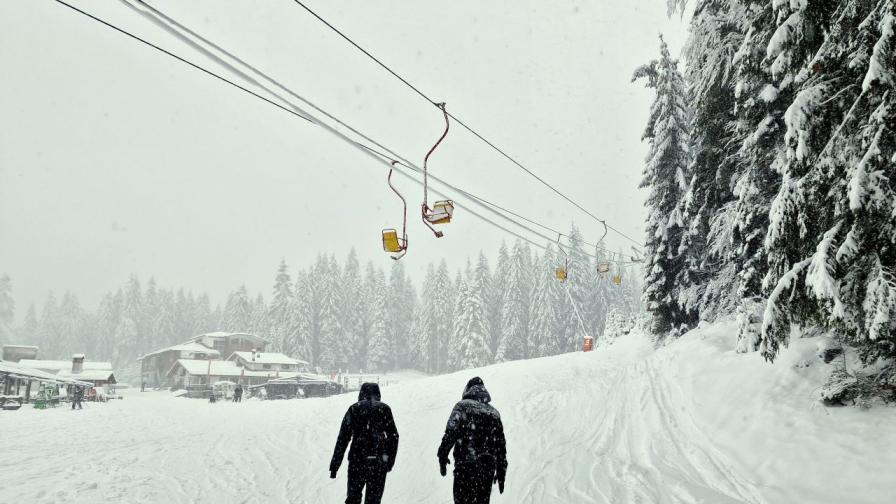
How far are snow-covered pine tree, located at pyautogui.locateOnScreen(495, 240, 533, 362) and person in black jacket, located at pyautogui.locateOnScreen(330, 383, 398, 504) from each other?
58952 millimetres

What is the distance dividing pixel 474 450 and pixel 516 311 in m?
61.1

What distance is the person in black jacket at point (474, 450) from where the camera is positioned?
5.76 metres

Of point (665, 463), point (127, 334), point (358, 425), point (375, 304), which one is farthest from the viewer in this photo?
point (127, 334)

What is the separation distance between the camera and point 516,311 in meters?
66.1

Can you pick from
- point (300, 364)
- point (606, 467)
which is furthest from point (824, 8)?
point (300, 364)

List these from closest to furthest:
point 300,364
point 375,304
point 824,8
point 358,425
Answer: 1. point 358,425
2. point 824,8
3. point 300,364
4. point 375,304

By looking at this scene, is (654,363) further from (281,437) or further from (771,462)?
(281,437)

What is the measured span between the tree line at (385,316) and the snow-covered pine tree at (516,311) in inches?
5.4

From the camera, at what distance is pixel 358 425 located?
6.33 m

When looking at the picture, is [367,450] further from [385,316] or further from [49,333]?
[49,333]

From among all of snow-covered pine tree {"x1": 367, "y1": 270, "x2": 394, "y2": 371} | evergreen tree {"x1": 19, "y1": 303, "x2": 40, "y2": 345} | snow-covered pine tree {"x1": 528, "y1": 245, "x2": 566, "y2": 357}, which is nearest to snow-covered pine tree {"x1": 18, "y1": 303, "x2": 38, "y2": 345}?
evergreen tree {"x1": 19, "y1": 303, "x2": 40, "y2": 345}

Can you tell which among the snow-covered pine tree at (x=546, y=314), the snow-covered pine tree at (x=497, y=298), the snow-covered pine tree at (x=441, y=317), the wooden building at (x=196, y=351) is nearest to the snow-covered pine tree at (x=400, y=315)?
the snow-covered pine tree at (x=441, y=317)

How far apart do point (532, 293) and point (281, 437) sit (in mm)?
55269

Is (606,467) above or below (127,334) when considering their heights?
below
